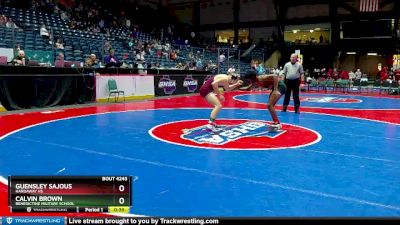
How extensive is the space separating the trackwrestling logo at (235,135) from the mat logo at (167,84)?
9409 millimetres

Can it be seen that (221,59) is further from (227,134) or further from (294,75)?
(227,134)

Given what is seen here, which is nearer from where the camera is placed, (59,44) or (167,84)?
(59,44)

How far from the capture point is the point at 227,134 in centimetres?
809

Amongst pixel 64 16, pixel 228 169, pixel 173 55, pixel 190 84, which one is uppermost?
pixel 64 16

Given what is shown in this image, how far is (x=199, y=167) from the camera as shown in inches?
212

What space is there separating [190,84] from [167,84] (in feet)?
7.47

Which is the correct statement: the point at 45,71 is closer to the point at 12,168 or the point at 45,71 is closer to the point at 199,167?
the point at 12,168

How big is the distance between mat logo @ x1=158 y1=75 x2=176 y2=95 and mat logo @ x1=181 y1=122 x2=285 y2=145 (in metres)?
10.3

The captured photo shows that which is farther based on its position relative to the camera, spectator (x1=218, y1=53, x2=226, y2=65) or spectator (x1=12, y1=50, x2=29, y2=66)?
spectator (x1=218, y1=53, x2=226, y2=65)

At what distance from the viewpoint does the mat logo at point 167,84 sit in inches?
748

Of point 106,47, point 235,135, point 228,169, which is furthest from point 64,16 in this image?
point 228,169

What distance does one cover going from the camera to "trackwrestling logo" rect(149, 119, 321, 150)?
7.02 meters
